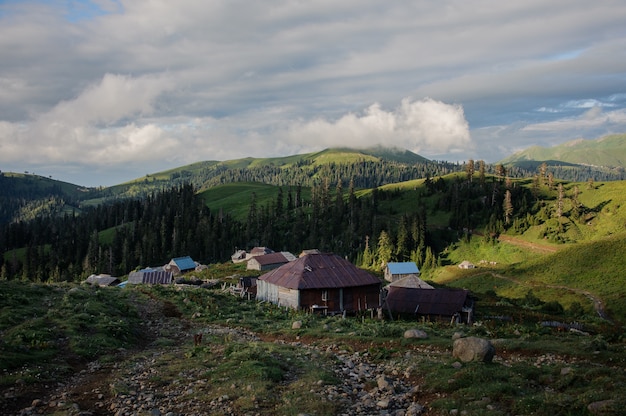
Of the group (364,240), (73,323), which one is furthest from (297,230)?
(73,323)

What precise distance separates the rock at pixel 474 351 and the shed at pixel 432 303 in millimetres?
30325

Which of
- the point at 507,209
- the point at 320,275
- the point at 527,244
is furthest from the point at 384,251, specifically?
the point at 320,275

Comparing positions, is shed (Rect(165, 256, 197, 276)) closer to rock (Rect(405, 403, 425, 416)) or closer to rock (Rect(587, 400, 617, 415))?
rock (Rect(405, 403, 425, 416))

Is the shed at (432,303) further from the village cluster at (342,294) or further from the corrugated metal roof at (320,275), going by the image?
the corrugated metal roof at (320,275)

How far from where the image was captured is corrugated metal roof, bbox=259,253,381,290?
44594mm

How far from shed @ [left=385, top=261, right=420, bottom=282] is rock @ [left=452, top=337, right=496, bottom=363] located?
79.0 metres

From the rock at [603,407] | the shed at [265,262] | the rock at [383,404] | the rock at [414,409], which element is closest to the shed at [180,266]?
the shed at [265,262]

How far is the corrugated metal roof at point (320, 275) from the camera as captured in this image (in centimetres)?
4459

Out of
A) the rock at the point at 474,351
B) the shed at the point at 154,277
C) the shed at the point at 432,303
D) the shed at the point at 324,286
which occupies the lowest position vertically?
the shed at the point at 154,277

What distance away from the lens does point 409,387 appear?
16672 millimetres

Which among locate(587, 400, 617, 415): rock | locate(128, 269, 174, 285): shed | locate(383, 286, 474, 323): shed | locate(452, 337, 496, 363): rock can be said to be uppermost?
locate(587, 400, 617, 415): rock

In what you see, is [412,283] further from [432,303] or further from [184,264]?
[184,264]

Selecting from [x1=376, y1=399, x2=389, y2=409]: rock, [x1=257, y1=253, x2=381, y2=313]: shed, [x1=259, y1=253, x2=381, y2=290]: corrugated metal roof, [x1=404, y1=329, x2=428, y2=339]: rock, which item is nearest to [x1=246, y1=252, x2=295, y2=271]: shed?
[x1=259, y1=253, x2=381, y2=290]: corrugated metal roof

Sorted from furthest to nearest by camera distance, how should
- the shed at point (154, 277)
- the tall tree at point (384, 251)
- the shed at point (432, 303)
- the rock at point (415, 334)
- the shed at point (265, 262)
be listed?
the tall tree at point (384, 251) < the shed at point (265, 262) < the shed at point (154, 277) < the shed at point (432, 303) < the rock at point (415, 334)
